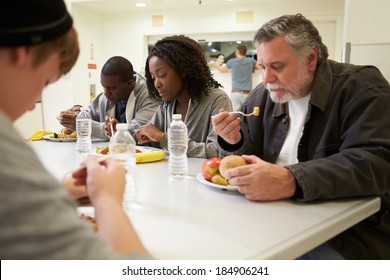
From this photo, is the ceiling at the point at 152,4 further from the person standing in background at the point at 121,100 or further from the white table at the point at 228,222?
the white table at the point at 228,222

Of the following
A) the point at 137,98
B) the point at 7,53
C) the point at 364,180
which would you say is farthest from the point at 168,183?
the point at 137,98

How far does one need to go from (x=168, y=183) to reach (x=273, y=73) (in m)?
0.55

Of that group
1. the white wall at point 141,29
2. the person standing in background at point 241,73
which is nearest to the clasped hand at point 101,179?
the person standing in background at point 241,73

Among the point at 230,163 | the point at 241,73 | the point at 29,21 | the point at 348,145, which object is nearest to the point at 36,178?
the point at 29,21

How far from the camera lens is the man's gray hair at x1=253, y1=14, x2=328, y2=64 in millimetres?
1193

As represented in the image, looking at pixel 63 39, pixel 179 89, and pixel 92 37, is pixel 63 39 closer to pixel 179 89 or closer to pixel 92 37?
pixel 179 89

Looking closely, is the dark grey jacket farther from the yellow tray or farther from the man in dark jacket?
the yellow tray

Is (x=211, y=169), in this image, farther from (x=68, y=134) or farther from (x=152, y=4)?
(x=152, y=4)

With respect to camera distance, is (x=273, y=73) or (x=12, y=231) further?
(x=273, y=73)

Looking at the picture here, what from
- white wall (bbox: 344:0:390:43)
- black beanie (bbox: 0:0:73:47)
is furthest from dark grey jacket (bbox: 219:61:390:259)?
white wall (bbox: 344:0:390:43)

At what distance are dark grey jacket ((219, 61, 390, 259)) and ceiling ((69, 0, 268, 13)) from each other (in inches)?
147

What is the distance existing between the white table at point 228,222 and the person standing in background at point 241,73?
3.76 metres

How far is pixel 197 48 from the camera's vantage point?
6.53ft

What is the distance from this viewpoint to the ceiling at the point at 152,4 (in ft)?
15.3
